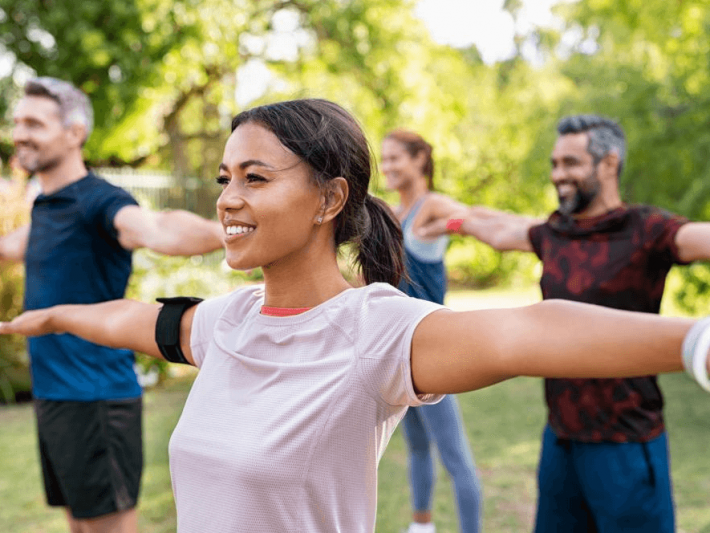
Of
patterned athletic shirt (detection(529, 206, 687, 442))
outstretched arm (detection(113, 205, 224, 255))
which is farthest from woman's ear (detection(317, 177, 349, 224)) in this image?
patterned athletic shirt (detection(529, 206, 687, 442))

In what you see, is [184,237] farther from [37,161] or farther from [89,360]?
[37,161]

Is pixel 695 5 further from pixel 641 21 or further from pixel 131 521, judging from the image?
pixel 131 521

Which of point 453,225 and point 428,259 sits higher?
point 453,225

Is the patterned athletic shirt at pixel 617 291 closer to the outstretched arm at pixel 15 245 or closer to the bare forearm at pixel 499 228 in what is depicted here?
the bare forearm at pixel 499 228

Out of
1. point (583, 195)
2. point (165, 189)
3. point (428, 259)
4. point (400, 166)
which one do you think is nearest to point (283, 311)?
point (583, 195)

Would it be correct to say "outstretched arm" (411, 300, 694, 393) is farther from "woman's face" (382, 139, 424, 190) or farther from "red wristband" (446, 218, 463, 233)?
"woman's face" (382, 139, 424, 190)

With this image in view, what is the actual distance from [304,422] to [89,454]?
2088 millimetres

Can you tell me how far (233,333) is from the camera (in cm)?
179

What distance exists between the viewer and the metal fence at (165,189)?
12.4 meters

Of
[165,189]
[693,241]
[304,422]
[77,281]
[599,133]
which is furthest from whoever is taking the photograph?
[165,189]

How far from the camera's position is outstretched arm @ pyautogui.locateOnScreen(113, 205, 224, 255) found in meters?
3.12

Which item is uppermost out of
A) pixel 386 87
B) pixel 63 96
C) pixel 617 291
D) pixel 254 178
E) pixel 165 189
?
pixel 386 87

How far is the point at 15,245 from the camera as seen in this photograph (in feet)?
12.3

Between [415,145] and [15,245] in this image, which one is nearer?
[15,245]
